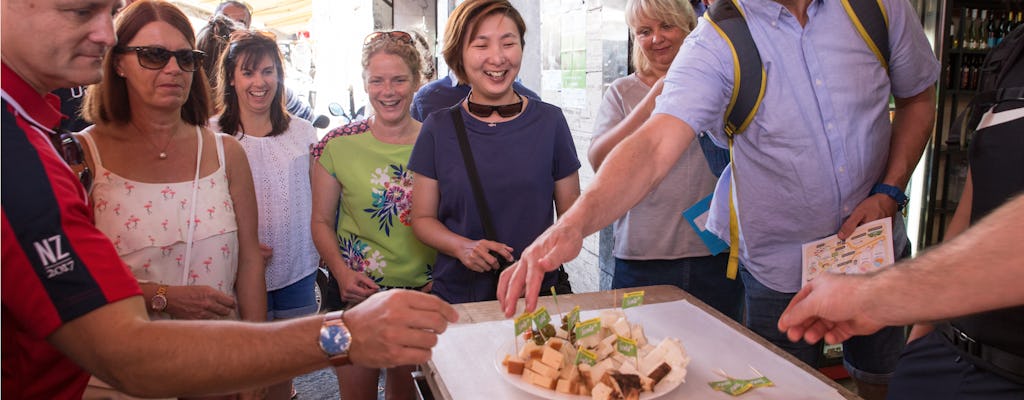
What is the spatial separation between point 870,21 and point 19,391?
2.09 m

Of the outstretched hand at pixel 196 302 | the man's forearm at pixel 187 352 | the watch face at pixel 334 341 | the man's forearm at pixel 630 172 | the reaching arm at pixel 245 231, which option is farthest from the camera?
the reaching arm at pixel 245 231

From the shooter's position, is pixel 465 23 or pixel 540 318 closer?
pixel 540 318

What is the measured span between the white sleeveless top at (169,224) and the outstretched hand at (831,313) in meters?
1.69

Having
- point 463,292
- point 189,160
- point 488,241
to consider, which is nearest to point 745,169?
point 488,241

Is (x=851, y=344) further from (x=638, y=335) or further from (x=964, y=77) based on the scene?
(x=964, y=77)

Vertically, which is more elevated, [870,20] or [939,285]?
[870,20]

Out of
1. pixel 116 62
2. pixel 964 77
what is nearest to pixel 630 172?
pixel 116 62

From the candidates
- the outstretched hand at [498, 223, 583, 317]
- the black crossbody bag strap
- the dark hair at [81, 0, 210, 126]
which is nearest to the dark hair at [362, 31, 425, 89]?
the black crossbody bag strap

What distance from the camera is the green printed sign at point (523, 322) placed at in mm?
1450

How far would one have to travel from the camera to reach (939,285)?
1.07m

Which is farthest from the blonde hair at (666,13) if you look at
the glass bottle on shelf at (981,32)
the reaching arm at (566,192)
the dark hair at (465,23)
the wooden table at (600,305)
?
the glass bottle on shelf at (981,32)

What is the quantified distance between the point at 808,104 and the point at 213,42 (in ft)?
8.07

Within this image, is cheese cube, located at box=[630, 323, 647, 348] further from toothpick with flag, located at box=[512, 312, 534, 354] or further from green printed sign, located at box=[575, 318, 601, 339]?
toothpick with flag, located at box=[512, 312, 534, 354]

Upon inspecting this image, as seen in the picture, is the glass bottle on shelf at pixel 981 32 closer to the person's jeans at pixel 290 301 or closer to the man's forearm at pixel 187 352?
the person's jeans at pixel 290 301
